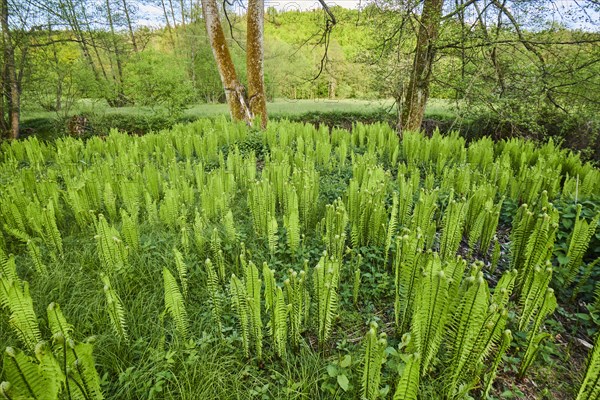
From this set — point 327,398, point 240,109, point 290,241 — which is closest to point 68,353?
point 327,398

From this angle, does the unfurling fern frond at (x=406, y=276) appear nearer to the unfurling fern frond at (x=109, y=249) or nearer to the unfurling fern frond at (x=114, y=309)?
the unfurling fern frond at (x=114, y=309)

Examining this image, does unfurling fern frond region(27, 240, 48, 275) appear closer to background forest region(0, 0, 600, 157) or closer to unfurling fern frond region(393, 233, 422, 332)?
unfurling fern frond region(393, 233, 422, 332)

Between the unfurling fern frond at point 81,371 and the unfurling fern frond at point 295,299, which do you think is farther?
the unfurling fern frond at point 295,299

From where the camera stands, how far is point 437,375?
63.8 inches

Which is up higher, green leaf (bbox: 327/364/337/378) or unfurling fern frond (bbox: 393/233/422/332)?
unfurling fern frond (bbox: 393/233/422/332)

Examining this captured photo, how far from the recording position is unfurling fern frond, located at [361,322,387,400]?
1195mm

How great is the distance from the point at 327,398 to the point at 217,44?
753 cm

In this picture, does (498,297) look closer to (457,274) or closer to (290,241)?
(457,274)

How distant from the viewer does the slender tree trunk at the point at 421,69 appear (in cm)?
564

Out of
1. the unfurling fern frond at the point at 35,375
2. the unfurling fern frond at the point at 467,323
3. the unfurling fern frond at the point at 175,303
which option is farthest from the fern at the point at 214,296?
the unfurling fern frond at the point at 467,323

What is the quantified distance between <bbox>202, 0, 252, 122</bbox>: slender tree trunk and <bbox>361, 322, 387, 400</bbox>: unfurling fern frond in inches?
269

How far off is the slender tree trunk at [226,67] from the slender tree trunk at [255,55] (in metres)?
0.24

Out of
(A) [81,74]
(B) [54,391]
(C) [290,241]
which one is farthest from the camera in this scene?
(A) [81,74]

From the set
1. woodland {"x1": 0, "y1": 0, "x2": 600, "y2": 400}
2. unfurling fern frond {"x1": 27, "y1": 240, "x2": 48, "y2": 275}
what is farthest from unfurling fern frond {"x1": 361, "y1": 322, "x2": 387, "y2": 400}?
unfurling fern frond {"x1": 27, "y1": 240, "x2": 48, "y2": 275}
